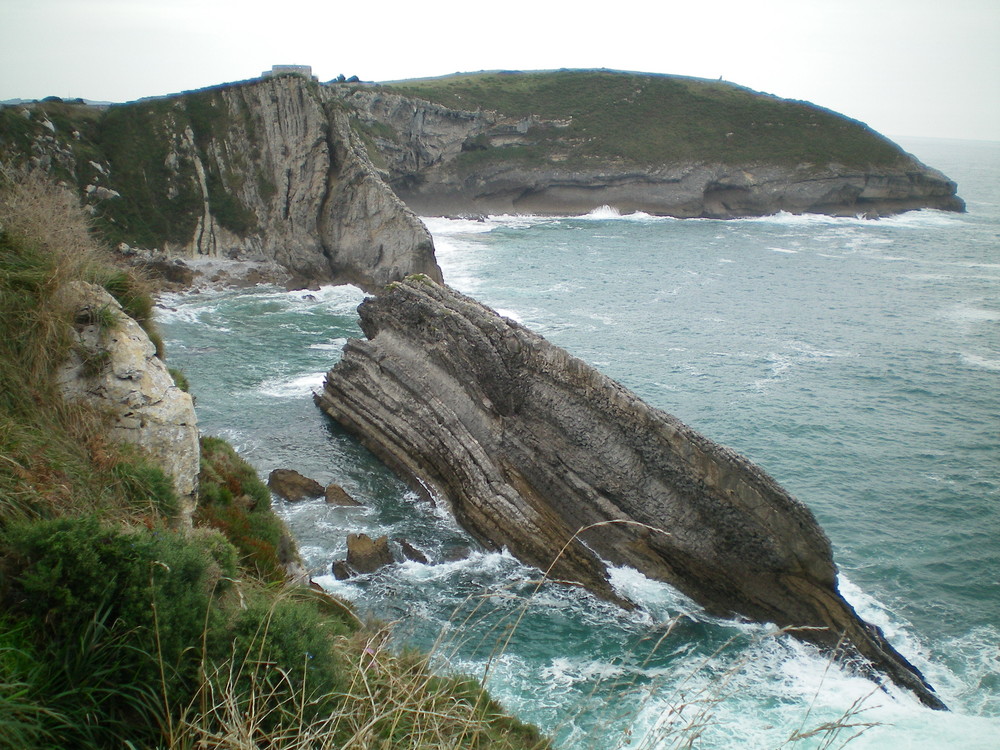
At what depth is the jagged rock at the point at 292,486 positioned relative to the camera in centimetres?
1973

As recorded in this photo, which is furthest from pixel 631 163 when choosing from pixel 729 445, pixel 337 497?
pixel 337 497

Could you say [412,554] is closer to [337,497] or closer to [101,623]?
[337,497]

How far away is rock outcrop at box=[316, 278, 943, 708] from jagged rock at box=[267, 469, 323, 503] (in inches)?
107

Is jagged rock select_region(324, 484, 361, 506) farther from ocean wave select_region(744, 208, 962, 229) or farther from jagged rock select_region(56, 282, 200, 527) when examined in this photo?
ocean wave select_region(744, 208, 962, 229)

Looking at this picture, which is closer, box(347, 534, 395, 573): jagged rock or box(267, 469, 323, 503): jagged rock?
box(347, 534, 395, 573): jagged rock

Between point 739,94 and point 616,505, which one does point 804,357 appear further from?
point 739,94

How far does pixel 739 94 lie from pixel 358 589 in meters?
102

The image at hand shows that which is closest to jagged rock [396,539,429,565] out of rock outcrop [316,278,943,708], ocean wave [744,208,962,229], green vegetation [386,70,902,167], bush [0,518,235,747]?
rock outcrop [316,278,943,708]

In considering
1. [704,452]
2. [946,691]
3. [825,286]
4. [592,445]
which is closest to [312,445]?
[592,445]

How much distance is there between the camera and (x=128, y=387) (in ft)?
33.1

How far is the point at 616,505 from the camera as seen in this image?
17.8 meters

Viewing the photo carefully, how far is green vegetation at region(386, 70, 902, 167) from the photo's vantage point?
84.2 meters

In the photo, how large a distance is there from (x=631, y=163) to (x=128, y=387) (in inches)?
3144

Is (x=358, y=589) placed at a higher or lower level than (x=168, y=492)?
lower
